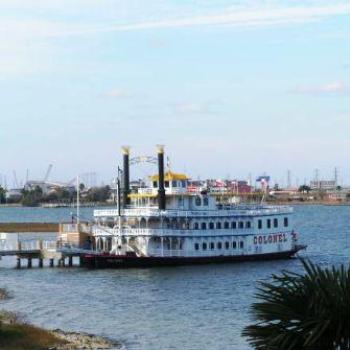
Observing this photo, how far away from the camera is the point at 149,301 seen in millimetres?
62656

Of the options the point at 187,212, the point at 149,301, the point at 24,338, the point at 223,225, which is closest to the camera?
the point at 24,338

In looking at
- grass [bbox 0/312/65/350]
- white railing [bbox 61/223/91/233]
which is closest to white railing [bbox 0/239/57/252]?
white railing [bbox 61/223/91/233]

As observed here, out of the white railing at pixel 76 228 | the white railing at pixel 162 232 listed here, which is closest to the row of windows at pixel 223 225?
the white railing at pixel 162 232

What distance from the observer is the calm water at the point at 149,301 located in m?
48.6

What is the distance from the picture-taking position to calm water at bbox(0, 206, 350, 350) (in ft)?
160

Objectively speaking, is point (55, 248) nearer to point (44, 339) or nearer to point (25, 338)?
point (44, 339)

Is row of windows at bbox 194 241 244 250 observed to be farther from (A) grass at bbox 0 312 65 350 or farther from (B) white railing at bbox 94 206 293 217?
(A) grass at bbox 0 312 65 350

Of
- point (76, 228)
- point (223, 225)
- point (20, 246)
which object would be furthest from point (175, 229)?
point (20, 246)

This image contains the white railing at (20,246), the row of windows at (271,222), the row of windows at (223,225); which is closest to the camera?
the row of windows at (223,225)

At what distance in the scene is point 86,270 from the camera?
8050 cm

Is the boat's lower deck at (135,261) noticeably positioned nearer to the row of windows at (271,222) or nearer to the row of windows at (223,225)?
the row of windows at (223,225)

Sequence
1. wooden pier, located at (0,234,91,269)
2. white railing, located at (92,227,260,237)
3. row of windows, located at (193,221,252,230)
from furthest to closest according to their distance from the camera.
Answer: wooden pier, located at (0,234,91,269)
row of windows, located at (193,221,252,230)
white railing, located at (92,227,260,237)

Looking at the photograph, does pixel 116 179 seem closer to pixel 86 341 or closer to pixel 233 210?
pixel 233 210

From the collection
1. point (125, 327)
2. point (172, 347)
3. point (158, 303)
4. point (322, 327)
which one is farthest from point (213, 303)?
point (322, 327)
